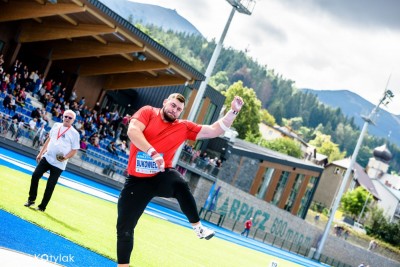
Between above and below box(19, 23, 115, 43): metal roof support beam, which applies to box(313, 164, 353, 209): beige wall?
above

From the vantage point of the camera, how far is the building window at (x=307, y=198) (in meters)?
62.4

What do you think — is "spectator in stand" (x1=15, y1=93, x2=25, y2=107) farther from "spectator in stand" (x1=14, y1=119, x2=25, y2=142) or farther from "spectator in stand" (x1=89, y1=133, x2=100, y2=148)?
"spectator in stand" (x1=89, y1=133, x2=100, y2=148)

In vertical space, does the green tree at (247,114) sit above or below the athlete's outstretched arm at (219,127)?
above

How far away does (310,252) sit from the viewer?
160 ft

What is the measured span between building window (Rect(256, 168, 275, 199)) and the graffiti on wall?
3417mm

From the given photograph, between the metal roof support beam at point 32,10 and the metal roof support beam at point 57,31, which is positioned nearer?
the metal roof support beam at point 32,10

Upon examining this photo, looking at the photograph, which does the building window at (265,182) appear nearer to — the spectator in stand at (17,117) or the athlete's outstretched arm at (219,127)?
the spectator in stand at (17,117)

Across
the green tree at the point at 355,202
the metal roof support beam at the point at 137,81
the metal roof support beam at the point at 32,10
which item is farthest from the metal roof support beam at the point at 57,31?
the green tree at the point at 355,202

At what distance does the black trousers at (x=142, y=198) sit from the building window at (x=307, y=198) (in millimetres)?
57128

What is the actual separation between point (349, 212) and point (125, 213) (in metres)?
89.0

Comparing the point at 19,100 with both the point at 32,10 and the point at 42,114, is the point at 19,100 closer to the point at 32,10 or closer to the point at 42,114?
the point at 42,114

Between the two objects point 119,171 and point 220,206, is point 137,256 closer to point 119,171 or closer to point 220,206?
point 119,171

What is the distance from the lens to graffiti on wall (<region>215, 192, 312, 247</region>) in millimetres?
43300

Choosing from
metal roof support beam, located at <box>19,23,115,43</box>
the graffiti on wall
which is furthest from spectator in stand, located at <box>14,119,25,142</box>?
the graffiti on wall
